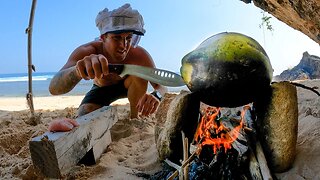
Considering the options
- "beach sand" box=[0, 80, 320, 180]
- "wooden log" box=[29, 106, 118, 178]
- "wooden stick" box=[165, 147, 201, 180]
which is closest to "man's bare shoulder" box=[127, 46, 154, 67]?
"beach sand" box=[0, 80, 320, 180]

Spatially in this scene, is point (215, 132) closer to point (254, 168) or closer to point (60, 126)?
point (254, 168)

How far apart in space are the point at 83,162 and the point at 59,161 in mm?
626

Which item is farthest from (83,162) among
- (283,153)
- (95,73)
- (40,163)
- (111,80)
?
(111,80)

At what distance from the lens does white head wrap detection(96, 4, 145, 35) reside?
3974 mm

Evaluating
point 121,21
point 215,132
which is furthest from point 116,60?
point 215,132

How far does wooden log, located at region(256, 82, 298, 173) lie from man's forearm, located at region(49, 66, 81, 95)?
181 cm

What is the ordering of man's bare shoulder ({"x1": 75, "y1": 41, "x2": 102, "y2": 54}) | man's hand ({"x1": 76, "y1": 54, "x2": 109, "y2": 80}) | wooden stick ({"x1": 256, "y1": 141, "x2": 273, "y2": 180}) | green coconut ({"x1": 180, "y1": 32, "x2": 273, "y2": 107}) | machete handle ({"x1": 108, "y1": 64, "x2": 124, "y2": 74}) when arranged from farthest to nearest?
1. man's bare shoulder ({"x1": 75, "y1": 41, "x2": 102, "y2": 54})
2. machete handle ({"x1": 108, "y1": 64, "x2": 124, "y2": 74})
3. man's hand ({"x1": 76, "y1": 54, "x2": 109, "y2": 80})
4. green coconut ({"x1": 180, "y1": 32, "x2": 273, "y2": 107})
5. wooden stick ({"x1": 256, "y1": 141, "x2": 273, "y2": 180})

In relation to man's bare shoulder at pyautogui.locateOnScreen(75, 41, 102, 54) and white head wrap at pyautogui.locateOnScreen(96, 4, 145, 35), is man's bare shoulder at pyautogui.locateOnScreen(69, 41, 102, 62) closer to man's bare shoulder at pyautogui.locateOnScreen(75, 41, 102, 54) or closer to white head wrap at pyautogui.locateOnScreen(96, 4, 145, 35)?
man's bare shoulder at pyautogui.locateOnScreen(75, 41, 102, 54)

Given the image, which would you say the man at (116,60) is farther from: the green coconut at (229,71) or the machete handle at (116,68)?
the green coconut at (229,71)

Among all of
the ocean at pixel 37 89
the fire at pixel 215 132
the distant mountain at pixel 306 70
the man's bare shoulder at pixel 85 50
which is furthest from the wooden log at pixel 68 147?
the ocean at pixel 37 89

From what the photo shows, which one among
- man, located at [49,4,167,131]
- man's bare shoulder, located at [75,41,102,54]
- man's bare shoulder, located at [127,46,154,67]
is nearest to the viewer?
man, located at [49,4,167,131]

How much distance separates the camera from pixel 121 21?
3.99 meters

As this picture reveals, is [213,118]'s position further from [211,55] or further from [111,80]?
[111,80]

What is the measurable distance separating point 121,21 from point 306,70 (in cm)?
935
